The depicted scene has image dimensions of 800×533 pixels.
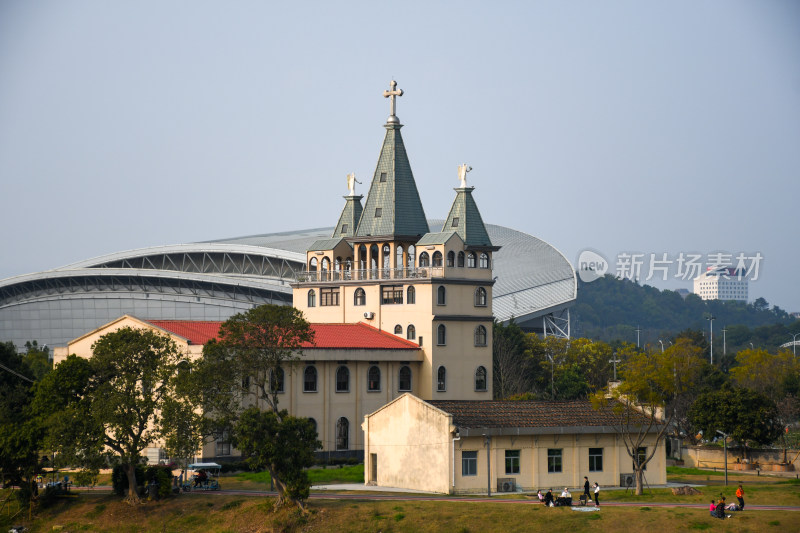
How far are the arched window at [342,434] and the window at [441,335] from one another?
903 cm

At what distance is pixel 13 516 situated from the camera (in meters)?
63.5

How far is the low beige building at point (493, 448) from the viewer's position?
6481 cm


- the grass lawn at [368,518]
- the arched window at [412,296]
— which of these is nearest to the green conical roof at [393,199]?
the arched window at [412,296]

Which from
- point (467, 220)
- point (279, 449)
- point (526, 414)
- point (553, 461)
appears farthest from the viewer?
point (467, 220)

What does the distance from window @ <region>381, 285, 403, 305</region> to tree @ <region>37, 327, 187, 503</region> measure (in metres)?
24.1

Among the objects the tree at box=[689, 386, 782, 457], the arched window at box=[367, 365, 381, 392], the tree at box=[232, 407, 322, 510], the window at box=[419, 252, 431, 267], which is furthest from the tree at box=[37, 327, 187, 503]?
the tree at box=[689, 386, 782, 457]

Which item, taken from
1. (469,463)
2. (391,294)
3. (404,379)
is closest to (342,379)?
(404,379)

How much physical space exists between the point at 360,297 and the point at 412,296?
16.1 ft

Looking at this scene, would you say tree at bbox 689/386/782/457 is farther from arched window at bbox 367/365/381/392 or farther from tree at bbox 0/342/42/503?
tree at bbox 0/342/42/503

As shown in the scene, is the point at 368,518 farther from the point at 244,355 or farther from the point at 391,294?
the point at 391,294

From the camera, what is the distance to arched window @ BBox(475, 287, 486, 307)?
88.5m

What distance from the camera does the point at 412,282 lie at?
86.8m

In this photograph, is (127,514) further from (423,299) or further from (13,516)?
(423,299)

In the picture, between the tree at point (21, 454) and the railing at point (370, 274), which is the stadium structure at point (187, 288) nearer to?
the railing at point (370, 274)
